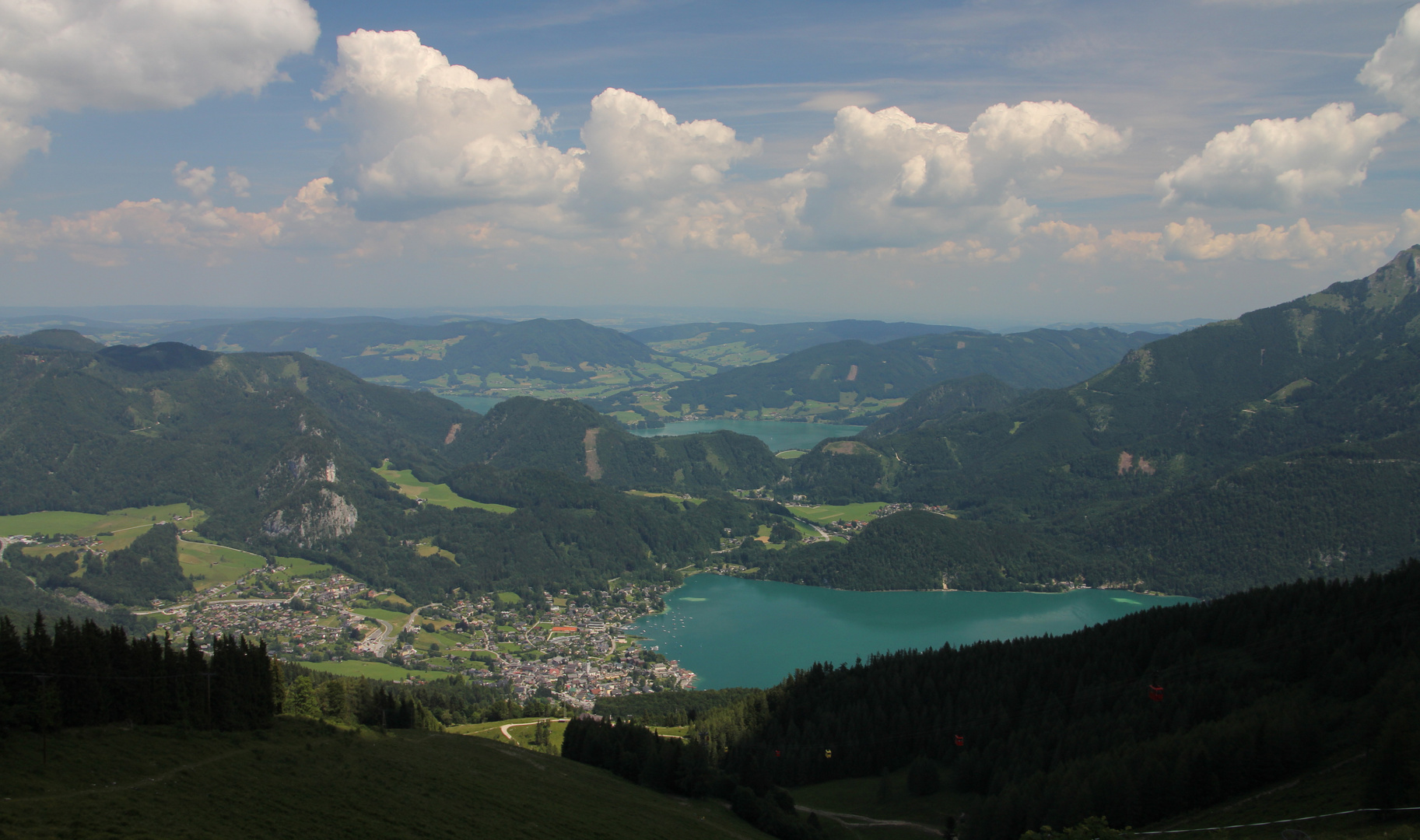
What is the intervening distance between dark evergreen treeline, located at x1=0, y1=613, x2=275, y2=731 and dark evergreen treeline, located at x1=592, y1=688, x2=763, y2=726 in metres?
44.4

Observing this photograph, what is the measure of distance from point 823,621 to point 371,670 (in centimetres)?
6645

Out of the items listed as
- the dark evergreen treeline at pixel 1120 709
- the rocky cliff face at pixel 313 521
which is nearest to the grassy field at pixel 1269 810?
the dark evergreen treeline at pixel 1120 709

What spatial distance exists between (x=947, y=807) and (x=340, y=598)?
117285 millimetres

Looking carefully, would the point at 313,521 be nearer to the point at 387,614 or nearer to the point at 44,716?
the point at 387,614

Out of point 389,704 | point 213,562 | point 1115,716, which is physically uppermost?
point 1115,716

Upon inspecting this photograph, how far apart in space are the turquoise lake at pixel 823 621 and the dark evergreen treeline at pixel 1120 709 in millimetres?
36359

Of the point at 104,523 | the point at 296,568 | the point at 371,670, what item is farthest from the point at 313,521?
the point at 371,670

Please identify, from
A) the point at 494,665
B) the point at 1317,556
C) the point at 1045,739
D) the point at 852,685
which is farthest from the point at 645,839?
the point at 1317,556

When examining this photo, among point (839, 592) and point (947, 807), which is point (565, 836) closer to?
point (947, 807)

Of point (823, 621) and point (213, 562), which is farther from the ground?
point (213, 562)

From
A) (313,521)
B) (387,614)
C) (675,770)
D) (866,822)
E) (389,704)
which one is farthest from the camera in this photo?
(313,521)

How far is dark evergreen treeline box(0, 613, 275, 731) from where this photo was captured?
30.5 meters

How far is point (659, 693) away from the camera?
94812mm

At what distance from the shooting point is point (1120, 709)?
184 ft
